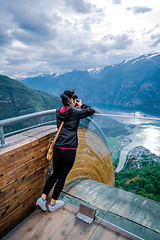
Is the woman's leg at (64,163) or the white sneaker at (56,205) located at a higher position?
the woman's leg at (64,163)

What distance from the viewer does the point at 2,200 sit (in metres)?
1.77

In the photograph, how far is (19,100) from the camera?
110500 millimetres

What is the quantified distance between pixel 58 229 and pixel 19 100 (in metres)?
118

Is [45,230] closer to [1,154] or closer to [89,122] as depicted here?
[1,154]

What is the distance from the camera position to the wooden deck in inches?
71.2

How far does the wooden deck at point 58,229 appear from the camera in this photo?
71.2 inches

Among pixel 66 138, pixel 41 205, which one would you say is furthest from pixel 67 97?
pixel 41 205

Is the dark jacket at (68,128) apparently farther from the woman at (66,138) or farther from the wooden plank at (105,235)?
the wooden plank at (105,235)

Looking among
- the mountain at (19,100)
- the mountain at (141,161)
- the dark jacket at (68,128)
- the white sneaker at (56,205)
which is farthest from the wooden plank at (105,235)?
the mountain at (19,100)

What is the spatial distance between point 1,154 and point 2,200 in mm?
548

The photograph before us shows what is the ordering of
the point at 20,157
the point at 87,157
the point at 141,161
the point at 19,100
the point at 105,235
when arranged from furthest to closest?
the point at 19,100
the point at 141,161
the point at 87,157
the point at 20,157
the point at 105,235

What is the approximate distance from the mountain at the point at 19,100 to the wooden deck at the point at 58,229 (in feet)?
322

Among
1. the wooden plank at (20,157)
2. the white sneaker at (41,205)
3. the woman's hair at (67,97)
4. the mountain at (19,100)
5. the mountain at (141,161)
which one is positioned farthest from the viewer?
the mountain at (19,100)

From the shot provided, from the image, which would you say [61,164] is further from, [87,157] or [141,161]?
[141,161]
